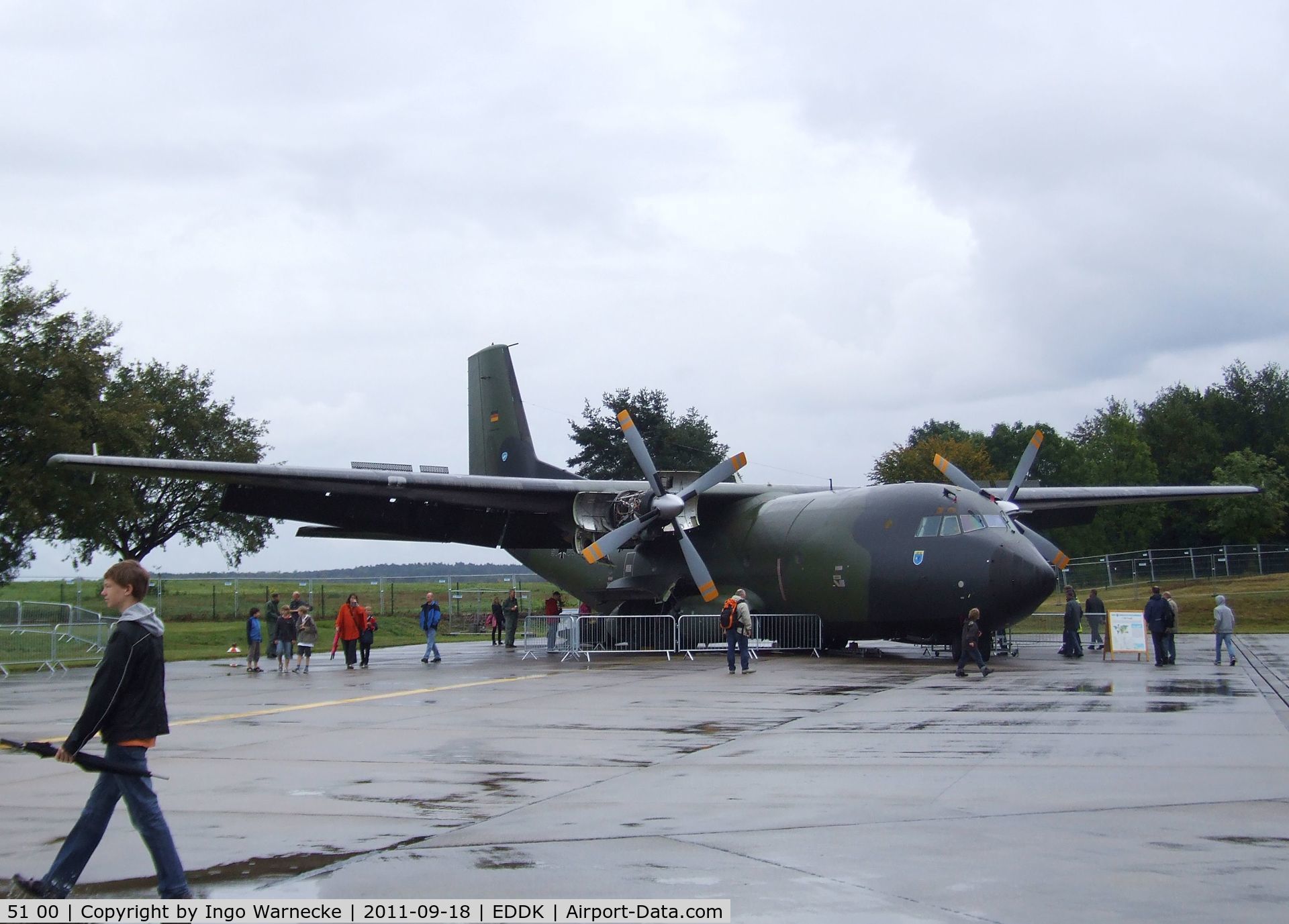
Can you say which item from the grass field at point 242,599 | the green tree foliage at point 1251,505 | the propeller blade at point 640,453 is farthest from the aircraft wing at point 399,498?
the green tree foliage at point 1251,505

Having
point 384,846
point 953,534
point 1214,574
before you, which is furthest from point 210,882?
point 1214,574

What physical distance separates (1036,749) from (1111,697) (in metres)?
5.13

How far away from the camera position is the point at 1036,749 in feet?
33.2

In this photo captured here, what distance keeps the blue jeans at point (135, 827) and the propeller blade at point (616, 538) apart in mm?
18763

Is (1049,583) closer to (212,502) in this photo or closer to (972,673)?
(972,673)

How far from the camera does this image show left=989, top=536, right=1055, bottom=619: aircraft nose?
809 inches

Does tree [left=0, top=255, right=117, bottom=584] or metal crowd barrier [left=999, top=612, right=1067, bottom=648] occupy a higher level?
tree [left=0, top=255, right=117, bottom=584]

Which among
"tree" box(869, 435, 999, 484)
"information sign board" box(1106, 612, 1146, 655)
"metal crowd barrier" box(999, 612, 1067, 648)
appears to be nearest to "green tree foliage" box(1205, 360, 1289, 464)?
"tree" box(869, 435, 999, 484)

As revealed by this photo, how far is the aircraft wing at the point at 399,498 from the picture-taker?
23.1 metres

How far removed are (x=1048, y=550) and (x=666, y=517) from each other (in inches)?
361

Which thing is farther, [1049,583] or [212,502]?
[212,502]

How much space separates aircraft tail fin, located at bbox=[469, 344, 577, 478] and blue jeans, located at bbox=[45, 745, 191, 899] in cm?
2513

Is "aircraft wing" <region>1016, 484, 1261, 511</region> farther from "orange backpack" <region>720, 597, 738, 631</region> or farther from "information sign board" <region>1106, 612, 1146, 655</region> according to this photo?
"orange backpack" <region>720, 597, 738, 631</region>

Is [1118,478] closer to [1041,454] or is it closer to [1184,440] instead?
[1184,440]
